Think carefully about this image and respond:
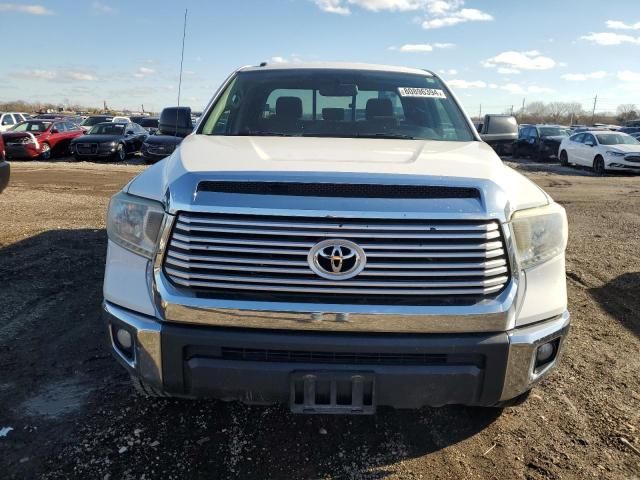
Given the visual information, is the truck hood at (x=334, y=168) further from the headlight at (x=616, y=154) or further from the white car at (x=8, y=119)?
the white car at (x=8, y=119)

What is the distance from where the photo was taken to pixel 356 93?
399cm

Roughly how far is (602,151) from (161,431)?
62.2 ft

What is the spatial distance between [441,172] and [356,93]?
1.85 m

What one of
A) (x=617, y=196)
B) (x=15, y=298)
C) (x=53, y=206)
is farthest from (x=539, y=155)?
(x=15, y=298)

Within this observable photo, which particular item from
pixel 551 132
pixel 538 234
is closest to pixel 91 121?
pixel 551 132

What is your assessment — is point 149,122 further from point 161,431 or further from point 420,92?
point 161,431

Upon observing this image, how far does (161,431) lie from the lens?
2795mm

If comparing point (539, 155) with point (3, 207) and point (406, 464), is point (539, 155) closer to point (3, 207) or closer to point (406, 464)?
point (3, 207)

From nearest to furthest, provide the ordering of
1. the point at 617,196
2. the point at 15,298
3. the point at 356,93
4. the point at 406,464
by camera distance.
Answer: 1. the point at 406,464
2. the point at 356,93
3. the point at 15,298
4. the point at 617,196

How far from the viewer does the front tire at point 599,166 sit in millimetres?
18141

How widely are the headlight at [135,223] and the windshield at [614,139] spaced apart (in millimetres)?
19709

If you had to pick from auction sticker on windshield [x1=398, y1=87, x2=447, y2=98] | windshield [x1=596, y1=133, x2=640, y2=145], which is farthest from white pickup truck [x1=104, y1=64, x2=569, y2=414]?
windshield [x1=596, y1=133, x2=640, y2=145]

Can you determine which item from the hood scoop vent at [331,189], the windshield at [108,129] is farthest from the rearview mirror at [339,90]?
the windshield at [108,129]

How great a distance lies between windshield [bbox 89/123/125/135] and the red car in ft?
4.57
